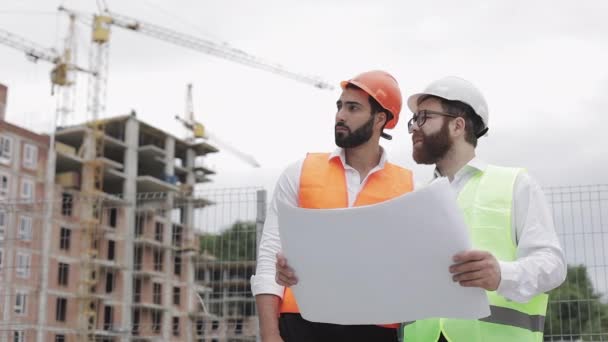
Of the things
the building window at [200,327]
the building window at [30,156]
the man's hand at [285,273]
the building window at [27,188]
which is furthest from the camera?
the building window at [30,156]

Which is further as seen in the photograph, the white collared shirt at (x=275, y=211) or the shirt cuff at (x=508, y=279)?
the white collared shirt at (x=275, y=211)

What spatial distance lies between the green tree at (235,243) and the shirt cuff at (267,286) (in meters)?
4.37

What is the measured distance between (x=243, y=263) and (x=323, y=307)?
17.1 ft

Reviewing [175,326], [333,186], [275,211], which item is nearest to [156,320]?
[175,326]

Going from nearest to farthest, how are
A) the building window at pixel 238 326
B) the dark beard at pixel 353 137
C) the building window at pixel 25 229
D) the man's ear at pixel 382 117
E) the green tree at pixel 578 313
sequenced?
the dark beard at pixel 353 137
the man's ear at pixel 382 117
the green tree at pixel 578 313
the building window at pixel 238 326
the building window at pixel 25 229

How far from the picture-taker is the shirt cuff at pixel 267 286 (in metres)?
2.93

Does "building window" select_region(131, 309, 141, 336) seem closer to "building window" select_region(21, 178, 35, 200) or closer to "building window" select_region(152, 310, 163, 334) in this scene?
"building window" select_region(152, 310, 163, 334)

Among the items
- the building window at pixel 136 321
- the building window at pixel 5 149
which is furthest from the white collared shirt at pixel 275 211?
the building window at pixel 5 149

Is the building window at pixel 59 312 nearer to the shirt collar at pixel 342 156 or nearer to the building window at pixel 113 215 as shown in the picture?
the building window at pixel 113 215

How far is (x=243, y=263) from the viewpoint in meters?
7.64

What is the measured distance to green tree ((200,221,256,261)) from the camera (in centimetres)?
751

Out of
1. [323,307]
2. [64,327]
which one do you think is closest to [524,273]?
[323,307]

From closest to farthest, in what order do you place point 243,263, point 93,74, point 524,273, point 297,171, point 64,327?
point 524,273
point 297,171
point 243,263
point 64,327
point 93,74

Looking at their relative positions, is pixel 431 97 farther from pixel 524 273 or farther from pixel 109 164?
pixel 109 164
